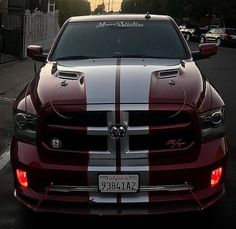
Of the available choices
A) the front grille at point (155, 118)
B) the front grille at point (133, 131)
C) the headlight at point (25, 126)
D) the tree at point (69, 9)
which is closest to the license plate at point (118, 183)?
the front grille at point (133, 131)

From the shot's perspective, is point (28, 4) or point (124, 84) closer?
point (124, 84)

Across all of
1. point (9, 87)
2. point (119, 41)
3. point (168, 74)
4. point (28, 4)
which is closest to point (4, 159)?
point (119, 41)

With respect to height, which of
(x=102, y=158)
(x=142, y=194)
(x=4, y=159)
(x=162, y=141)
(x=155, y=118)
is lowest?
(x=4, y=159)

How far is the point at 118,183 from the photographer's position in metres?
4.09

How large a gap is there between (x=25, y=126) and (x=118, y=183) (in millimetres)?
896

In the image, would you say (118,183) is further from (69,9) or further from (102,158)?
(69,9)

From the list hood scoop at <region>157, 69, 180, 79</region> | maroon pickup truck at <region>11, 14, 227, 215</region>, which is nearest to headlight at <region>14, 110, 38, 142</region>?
maroon pickup truck at <region>11, 14, 227, 215</region>

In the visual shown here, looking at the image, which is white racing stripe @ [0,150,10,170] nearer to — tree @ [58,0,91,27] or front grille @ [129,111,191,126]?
front grille @ [129,111,191,126]

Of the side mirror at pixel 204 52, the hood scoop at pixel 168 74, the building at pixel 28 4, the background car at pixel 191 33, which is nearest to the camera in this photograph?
the hood scoop at pixel 168 74

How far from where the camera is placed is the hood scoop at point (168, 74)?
4.75m

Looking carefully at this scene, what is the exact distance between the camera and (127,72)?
4.85 m

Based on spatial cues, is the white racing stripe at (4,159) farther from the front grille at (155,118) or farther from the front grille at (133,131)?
the front grille at (155,118)

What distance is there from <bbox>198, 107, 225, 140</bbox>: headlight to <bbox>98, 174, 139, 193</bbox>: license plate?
2.13ft

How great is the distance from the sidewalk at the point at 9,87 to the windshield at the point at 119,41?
78.2 inches
